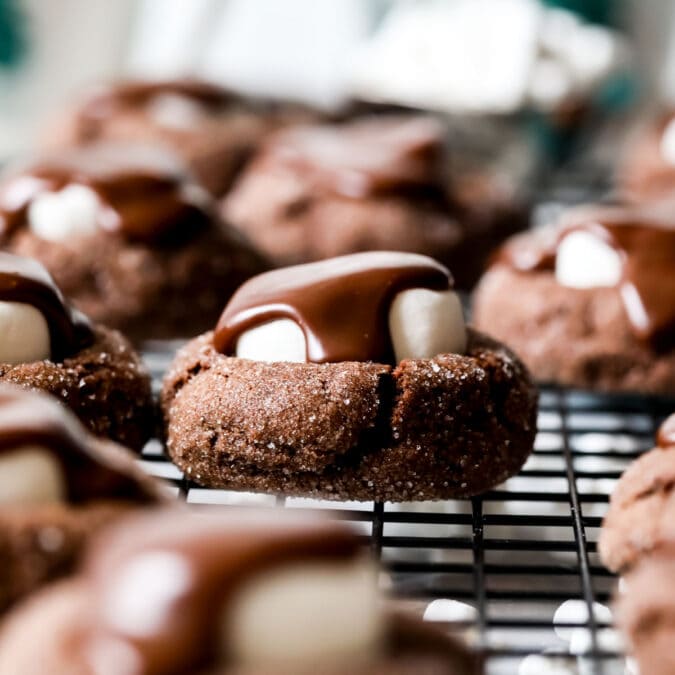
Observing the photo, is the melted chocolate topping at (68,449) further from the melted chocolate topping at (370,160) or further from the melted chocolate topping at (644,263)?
the melted chocolate topping at (370,160)

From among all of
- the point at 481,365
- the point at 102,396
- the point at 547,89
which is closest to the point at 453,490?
the point at 481,365

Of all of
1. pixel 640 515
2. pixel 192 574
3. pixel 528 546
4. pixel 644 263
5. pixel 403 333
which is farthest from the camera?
pixel 644 263

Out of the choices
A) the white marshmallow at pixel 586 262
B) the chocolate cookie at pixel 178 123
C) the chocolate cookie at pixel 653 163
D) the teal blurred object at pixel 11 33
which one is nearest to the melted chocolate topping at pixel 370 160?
the chocolate cookie at pixel 178 123

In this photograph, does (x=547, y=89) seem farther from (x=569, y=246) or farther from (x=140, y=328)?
(x=140, y=328)

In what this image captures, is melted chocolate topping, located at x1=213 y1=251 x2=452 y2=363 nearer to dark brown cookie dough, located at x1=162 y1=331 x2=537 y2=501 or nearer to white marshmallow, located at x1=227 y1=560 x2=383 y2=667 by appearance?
dark brown cookie dough, located at x1=162 y1=331 x2=537 y2=501

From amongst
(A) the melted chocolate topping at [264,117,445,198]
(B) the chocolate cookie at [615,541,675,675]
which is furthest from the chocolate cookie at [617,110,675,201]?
(B) the chocolate cookie at [615,541,675,675]

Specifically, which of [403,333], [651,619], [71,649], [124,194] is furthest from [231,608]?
[124,194]

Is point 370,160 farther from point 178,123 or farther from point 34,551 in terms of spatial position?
point 34,551
